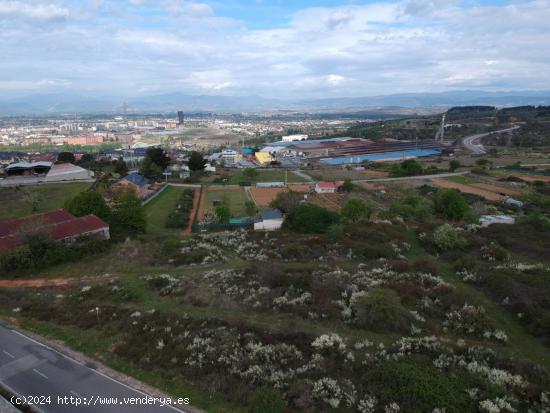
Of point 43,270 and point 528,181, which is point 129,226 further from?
point 528,181

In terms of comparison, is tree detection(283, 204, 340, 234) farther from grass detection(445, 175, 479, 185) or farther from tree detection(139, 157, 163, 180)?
tree detection(139, 157, 163, 180)

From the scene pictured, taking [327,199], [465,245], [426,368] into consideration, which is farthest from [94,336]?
[327,199]

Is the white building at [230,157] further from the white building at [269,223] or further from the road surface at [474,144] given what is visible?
the road surface at [474,144]

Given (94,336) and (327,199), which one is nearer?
(94,336)

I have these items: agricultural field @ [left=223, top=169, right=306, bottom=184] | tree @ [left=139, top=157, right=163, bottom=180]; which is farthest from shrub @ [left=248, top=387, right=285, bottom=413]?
tree @ [left=139, top=157, right=163, bottom=180]

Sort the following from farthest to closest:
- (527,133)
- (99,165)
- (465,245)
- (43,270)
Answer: (527,133) → (99,165) → (465,245) → (43,270)

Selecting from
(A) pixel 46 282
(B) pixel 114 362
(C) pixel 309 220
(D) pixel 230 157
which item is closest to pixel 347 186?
(C) pixel 309 220
